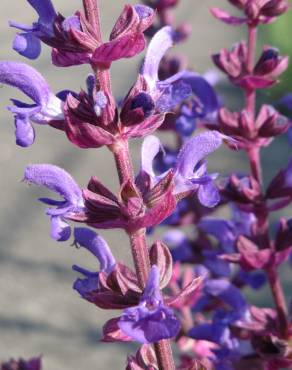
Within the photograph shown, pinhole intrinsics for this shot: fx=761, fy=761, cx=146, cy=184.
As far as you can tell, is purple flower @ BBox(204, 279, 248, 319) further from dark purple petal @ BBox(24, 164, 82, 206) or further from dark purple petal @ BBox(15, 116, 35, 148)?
Answer: dark purple petal @ BBox(15, 116, 35, 148)

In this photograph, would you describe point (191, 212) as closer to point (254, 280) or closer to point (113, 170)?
point (254, 280)

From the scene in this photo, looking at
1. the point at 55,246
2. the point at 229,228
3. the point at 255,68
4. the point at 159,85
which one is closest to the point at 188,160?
the point at 159,85

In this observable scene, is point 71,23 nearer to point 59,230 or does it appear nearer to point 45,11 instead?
point 45,11

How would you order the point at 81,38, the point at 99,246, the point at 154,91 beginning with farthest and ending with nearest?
1. the point at 99,246
2. the point at 154,91
3. the point at 81,38

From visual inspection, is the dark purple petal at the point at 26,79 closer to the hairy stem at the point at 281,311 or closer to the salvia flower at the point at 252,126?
the salvia flower at the point at 252,126

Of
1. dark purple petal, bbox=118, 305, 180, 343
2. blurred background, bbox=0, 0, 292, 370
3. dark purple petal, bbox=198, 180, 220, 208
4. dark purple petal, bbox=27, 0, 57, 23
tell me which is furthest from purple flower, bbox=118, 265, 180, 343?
blurred background, bbox=0, 0, 292, 370
